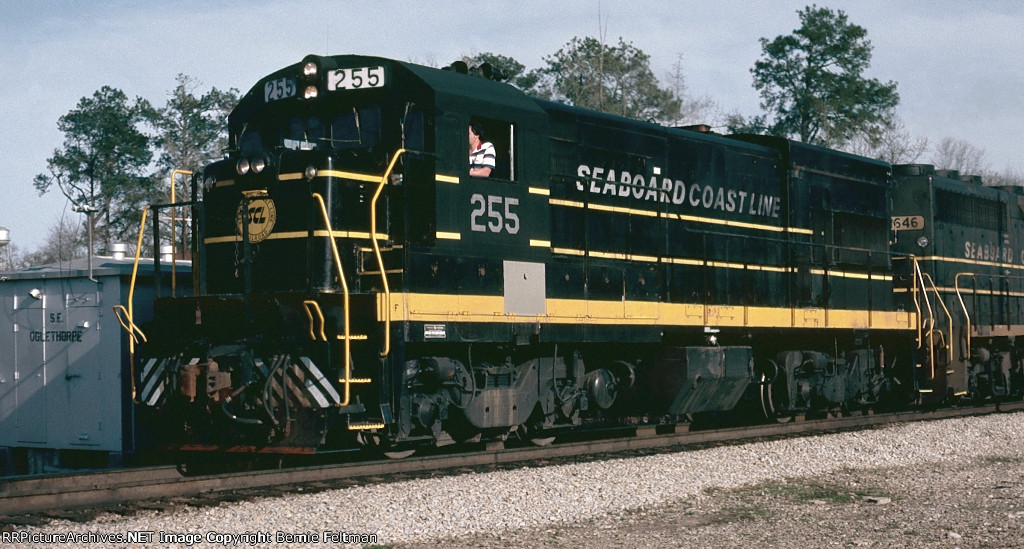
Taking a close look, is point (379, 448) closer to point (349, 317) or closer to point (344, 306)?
point (349, 317)

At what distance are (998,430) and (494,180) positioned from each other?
7.86 metres

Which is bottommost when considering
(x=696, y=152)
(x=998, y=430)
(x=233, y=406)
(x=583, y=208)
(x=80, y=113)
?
(x=998, y=430)

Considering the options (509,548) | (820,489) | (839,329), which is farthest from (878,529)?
(839,329)

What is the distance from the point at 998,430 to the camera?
13492 mm

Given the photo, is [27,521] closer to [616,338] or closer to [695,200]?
[616,338]

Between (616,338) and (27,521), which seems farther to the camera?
(616,338)

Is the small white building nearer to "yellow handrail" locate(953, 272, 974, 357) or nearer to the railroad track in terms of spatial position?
the railroad track

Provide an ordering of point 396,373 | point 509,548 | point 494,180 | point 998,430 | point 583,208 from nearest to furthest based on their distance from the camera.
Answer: point 509,548
point 396,373
point 494,180
point 583,208
point 998,430

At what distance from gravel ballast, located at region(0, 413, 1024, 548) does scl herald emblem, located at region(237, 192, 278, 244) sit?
2.41 metres

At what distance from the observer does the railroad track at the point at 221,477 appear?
779 centimetres

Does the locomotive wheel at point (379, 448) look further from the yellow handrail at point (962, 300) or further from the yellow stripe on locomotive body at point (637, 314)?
the yellow handrail at point (962, 300)

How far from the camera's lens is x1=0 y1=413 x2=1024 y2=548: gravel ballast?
6.78 m

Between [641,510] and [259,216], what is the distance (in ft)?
13.7

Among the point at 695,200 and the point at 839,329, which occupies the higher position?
the point at 695,200
